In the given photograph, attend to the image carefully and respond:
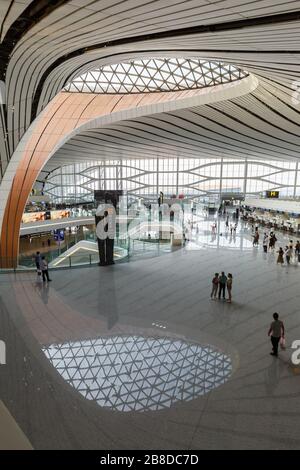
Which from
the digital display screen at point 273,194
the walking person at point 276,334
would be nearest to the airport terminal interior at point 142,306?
the walking person at point 276,334

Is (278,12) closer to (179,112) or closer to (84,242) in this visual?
(84,242)

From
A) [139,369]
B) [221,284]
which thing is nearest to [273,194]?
[221,284]

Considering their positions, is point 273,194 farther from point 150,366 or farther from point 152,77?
point 150,366

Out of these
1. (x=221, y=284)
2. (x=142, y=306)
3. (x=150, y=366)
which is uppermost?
(x=221, y=284)

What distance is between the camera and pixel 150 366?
20.7ft

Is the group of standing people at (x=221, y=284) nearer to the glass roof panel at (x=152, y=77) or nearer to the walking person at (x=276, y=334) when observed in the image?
the walking person at (x=276, y=334)

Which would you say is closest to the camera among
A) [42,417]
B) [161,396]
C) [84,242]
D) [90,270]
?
[42,417]

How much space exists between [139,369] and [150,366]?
240mm

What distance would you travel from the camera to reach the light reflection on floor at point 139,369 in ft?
17.7

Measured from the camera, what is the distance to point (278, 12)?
5570 millimetres

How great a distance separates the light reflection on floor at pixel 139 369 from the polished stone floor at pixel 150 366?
0.02 metres
